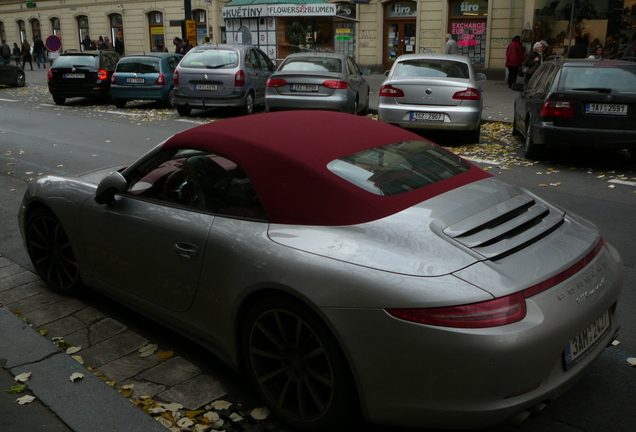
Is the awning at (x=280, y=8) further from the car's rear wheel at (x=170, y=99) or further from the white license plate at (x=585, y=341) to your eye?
the white license plate at (x=585, y=341)

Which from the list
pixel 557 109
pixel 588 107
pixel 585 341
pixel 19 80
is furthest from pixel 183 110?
pixel 585 341

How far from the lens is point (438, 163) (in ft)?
11.9

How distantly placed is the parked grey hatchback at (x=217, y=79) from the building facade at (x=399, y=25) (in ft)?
24.8

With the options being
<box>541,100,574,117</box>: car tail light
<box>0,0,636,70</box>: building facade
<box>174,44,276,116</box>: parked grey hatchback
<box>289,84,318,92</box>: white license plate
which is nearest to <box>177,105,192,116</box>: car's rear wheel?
<box>174,44,276,116</box>: parked grey hatchback

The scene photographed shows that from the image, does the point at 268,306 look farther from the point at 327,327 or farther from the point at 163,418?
the point at 163,418

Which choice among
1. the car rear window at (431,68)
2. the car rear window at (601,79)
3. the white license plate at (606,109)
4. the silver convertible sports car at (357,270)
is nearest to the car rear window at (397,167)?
the silver convertible sports car at (357,270)

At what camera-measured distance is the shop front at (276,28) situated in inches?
A: 914

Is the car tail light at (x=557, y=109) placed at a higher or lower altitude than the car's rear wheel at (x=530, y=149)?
higher

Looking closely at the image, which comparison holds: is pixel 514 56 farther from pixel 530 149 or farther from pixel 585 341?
pixel 585 341

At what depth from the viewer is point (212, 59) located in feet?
52.0

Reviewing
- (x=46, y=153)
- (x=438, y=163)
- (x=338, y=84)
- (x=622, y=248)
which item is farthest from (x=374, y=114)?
(x=438, y=163)

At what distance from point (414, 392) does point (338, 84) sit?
1148 centimetres

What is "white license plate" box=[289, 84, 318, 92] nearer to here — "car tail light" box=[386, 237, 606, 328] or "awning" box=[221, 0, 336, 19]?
"awning" box=[221, 0, 336, 19]

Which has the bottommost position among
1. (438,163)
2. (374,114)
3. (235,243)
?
(374,114)
